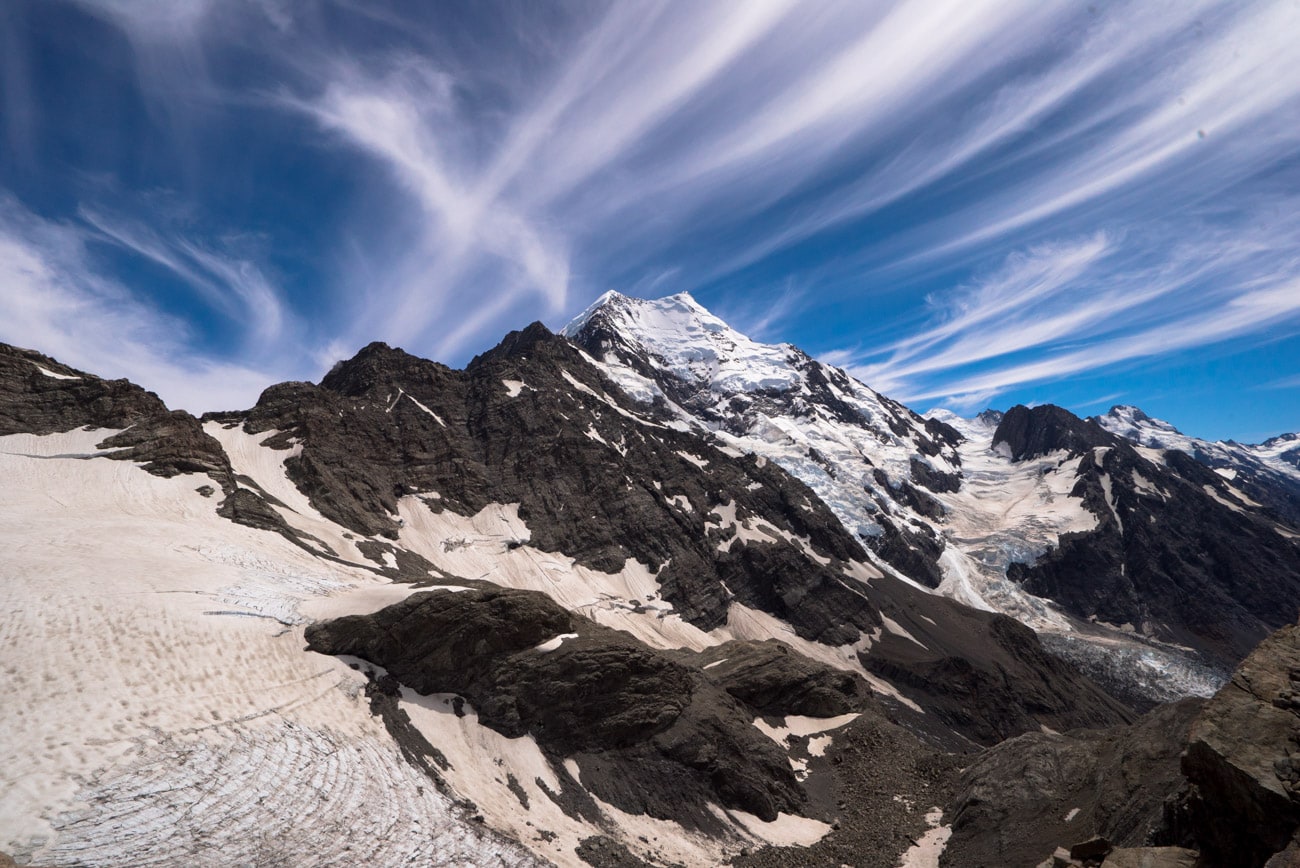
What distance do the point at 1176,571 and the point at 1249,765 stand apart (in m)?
212

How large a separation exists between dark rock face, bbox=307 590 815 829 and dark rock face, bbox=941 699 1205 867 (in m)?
9.32

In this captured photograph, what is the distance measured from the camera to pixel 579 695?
2962cm

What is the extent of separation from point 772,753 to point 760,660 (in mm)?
13754

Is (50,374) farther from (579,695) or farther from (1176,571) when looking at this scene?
(1176,571)

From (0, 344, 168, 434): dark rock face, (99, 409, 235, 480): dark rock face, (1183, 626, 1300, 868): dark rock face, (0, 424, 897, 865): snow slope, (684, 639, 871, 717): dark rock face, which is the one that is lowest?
(1183, 626, 1300, 868): dark rock face

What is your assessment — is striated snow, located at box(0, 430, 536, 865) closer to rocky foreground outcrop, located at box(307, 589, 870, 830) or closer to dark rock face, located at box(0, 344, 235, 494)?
rocky foreground outcrop, located at box(307, 589, 870, 830)

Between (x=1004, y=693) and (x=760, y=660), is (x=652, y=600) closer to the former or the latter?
(x=760, y=660)

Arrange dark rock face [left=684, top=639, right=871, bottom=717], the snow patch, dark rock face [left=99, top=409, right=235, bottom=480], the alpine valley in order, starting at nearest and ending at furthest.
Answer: the alpine valley, dark rock face [left=684, top=639, right=871, bottom=717], dark rock face [left=99, top=409, right=235, bottom=480], the snow patch

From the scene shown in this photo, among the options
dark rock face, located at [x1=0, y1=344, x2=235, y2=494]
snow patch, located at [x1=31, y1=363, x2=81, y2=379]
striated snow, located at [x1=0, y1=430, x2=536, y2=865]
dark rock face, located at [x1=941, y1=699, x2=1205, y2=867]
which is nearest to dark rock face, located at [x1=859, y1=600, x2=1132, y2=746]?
dark rock face, located at [x1=941, y1=699, x2=1205, y2=867]

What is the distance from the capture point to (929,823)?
28.9 m

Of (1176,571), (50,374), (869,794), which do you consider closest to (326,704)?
(869,794)

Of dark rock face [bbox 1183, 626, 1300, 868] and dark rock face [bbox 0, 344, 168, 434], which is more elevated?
dark rock face [bbox 0, 344, 168, 434]

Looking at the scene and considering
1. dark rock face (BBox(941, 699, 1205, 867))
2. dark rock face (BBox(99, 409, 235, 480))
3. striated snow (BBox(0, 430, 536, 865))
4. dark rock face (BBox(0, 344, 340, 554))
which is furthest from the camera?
dark rock face (BBox(99, 409, 235, 480))

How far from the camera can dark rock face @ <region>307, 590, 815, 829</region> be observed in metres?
27.9
